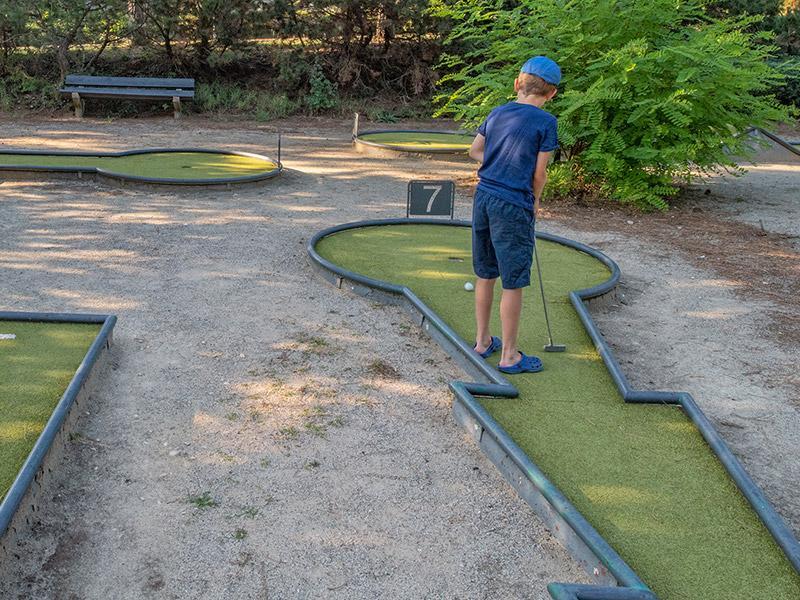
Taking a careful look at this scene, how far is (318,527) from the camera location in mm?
2857

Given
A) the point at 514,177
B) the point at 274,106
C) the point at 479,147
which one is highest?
the point at 479,147

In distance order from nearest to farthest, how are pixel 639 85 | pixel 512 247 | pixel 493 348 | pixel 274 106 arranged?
1. pixel 512 247
2. pixel 493 348
3. pixel 639 85
4. pixel 274 106

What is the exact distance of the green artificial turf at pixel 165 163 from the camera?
28.9 feet

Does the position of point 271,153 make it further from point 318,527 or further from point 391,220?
point 318,527

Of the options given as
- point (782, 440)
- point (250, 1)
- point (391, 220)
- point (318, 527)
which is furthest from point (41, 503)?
point (250, 1)

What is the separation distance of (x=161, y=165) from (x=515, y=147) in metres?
6.75

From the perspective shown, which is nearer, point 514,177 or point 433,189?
point 514,177

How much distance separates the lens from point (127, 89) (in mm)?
14312

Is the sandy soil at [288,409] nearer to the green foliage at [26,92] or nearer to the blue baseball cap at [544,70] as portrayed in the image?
the blue baseball cap at [544,70]

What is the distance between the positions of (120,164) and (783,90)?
560 inches

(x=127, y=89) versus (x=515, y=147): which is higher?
(x=515, y=147)

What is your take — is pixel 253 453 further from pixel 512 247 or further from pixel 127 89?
pixel 127 89

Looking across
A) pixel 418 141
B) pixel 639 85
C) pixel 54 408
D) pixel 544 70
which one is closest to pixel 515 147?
pixel 544 70

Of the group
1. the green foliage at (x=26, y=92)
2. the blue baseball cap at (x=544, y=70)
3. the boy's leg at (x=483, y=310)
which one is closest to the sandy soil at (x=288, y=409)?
the boy's leg at (x=483, y=310)
